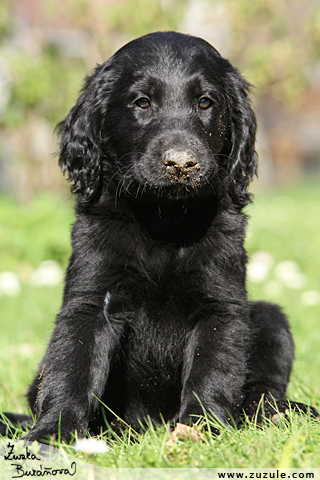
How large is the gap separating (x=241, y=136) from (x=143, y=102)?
0.52m

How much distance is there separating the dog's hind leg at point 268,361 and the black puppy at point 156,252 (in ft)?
0.03

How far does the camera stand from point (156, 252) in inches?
92.6

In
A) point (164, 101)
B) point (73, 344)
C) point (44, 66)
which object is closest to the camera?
point (73, 344)

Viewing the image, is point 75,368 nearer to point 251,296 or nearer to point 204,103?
point 251,296

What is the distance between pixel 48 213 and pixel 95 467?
15.9ft

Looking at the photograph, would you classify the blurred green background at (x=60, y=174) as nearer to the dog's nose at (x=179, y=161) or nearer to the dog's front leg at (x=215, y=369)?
the dog's front leg at (x=215, y=369)

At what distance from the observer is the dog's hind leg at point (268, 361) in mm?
2594

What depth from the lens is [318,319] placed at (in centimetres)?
429

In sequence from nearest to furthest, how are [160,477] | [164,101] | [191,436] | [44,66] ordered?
[160,477] < [191,436] < [164,101] < [44,66]

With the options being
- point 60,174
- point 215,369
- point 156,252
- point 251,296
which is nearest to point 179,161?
point 156,252

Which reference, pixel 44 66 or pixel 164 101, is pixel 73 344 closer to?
pixel 164 101

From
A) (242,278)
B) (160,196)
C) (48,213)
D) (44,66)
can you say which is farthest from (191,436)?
(44,66)
